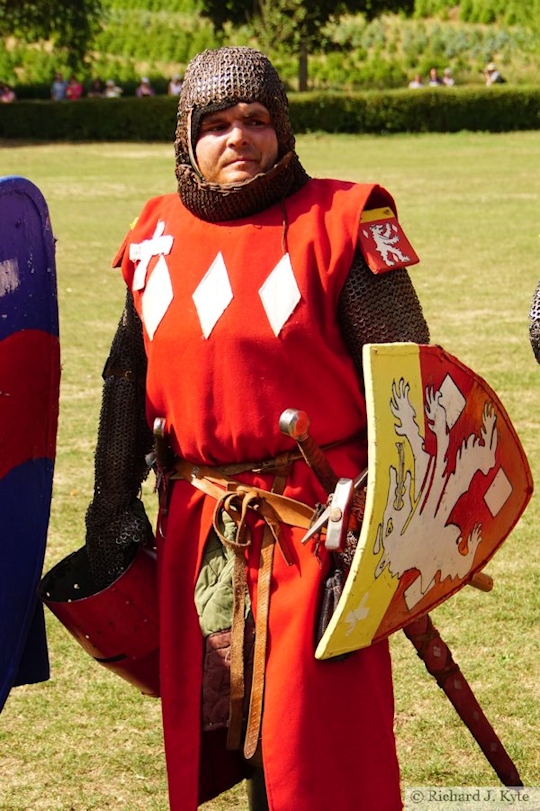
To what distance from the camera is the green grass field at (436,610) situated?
3.55m

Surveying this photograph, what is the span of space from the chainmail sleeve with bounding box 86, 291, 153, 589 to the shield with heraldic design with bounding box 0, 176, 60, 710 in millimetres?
133

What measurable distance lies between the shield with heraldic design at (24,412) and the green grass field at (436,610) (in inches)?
26.3

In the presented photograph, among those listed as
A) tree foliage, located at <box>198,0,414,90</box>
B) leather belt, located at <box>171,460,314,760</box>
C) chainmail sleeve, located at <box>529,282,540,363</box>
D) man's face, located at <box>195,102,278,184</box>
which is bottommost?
tree foliage, located at <box>198,0,414,90</box>

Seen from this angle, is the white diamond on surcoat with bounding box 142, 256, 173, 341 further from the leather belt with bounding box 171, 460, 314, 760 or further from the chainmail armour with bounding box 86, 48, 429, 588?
the leather belt with bounding box 171, 460, 314, 760

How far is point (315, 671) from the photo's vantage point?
257cm

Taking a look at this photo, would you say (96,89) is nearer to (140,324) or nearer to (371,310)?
(140,324)

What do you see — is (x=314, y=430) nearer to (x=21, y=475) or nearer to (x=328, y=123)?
(x=21, y=475)

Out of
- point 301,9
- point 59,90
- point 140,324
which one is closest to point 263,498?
point 140,324

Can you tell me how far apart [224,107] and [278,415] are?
627 mm

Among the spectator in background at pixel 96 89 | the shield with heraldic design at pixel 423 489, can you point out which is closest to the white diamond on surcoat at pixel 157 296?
the shield with heraldic design at pixel 423 489

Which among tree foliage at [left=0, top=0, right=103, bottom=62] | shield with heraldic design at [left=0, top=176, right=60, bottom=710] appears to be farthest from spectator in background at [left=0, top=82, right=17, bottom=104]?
shield with heraldic design at [left=0, top=176, right=60, bottom=710]

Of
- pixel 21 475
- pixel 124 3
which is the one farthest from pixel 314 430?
pixel 124 3

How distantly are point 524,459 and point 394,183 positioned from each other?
16.5m

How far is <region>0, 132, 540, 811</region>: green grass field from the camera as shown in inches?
140
